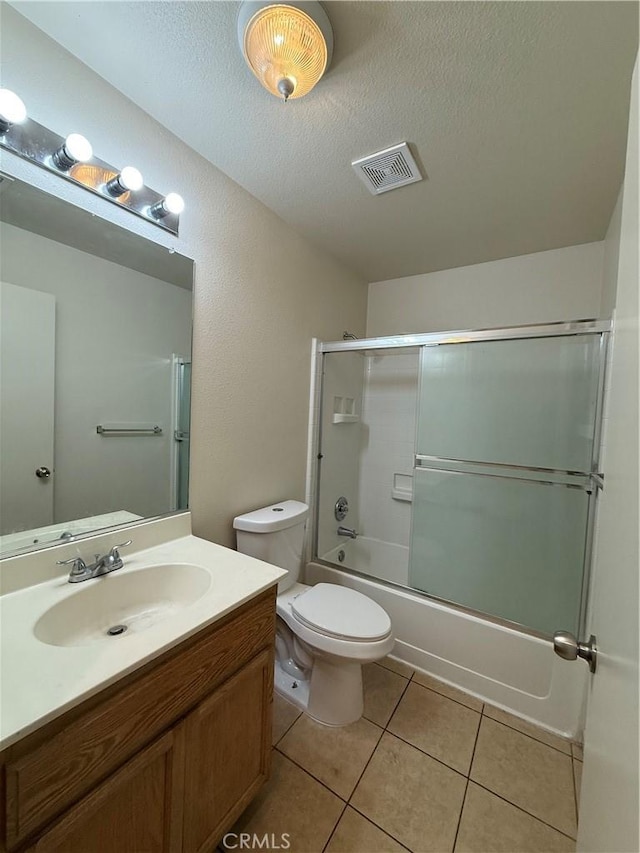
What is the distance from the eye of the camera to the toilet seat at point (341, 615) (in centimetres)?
134

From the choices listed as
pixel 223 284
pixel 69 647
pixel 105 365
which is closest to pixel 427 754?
pixel 69 647

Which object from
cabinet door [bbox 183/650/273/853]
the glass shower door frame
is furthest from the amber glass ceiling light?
cabinet door [bbox 183/650/273/853]

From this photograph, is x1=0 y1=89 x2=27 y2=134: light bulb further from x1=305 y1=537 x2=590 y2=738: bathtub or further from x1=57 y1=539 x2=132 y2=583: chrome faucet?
x1=305 y1=537 x2=590 y2=738: bathtub

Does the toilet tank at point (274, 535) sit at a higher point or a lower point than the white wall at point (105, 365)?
lower

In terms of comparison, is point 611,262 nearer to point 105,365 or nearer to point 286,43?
point 286,43

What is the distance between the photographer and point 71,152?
962mm

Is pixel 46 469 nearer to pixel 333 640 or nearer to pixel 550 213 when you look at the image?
pixel 333 640

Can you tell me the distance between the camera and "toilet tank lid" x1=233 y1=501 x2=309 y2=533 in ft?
4.99

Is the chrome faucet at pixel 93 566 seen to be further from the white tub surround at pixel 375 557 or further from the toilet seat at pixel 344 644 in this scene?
the white tub surround at pixel 375 557

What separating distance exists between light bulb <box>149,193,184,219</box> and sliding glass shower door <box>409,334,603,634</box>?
137cm

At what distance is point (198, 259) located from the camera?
1.39m

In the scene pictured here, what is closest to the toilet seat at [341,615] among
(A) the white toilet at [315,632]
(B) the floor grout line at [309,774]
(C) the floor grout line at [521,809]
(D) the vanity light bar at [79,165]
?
(A) the white toilet at [315,632]

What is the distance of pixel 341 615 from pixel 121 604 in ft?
2.82

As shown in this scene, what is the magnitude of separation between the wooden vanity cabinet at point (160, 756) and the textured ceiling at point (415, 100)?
162 centimetres
